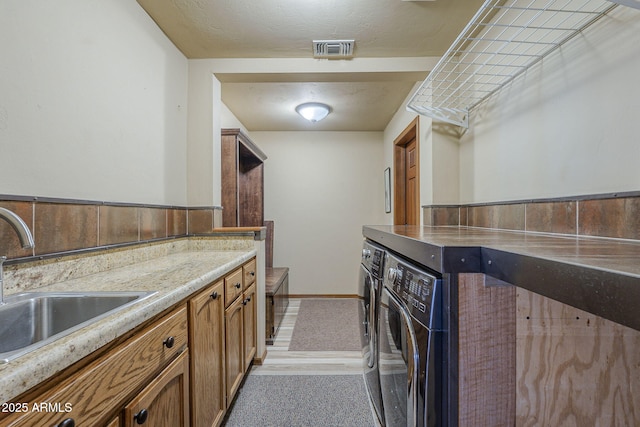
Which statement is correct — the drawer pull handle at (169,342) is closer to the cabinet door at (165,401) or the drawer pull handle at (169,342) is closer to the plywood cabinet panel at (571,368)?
the cabinet door at (165,401)

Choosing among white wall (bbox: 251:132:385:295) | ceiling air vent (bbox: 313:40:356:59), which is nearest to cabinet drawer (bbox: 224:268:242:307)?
ceiling air vent (bbox: 313:40:356:59)

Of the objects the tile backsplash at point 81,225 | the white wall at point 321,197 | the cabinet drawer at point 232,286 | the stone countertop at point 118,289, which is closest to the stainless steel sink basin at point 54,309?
the stone countertop at point 118,289

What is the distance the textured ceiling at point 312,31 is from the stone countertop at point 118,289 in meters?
1.39

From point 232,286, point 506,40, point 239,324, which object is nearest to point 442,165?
point 506,40

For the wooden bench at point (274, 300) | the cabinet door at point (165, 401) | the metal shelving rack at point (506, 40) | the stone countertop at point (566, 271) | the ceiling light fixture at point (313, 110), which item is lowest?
the wooden bench at point (274, 300)

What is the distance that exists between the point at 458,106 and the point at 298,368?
2188 millimetres

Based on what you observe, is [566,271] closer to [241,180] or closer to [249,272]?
[249,272]

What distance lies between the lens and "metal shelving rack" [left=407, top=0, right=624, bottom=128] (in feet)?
3.51

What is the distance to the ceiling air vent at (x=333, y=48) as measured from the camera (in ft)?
6.25

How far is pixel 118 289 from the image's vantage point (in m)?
1.00

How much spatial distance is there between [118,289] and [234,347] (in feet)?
2.71

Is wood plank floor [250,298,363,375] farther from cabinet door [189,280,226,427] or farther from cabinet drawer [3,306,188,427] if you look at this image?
cabinet drawer [3,306,188,427]

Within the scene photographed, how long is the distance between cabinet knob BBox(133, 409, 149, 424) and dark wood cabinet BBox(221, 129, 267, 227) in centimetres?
169

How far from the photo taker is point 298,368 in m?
2.11
